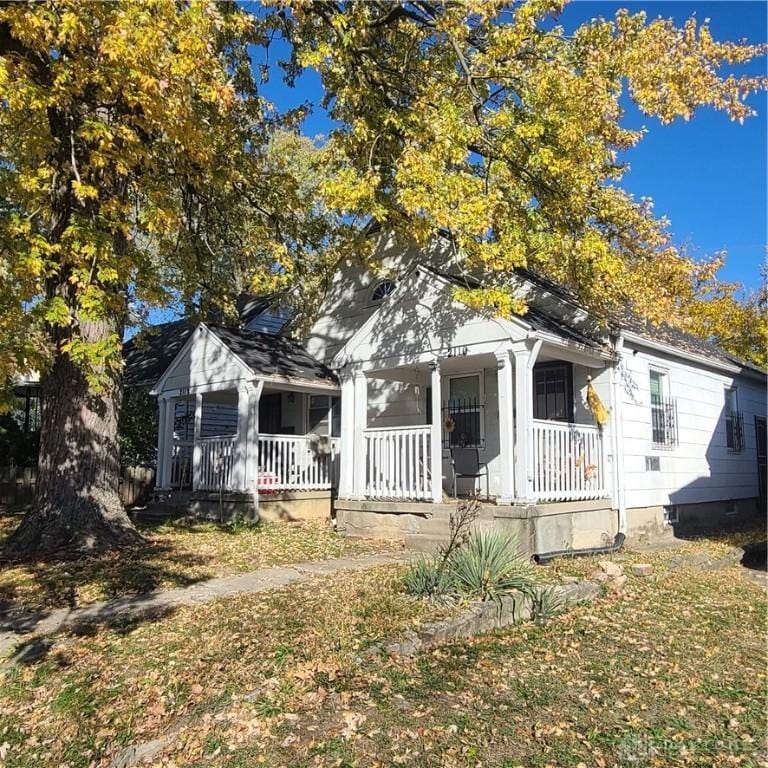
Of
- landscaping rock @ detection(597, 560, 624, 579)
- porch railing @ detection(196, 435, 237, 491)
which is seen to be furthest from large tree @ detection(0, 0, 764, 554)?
landscaping rock @ detection(597, 560, 624, 579)

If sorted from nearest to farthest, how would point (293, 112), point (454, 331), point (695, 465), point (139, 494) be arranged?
point (454, 331) < point (293, 112) < point (695, 465) < point (139, 494)

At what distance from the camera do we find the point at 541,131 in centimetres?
1008

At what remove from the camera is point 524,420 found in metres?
10.0

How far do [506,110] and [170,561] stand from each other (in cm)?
860

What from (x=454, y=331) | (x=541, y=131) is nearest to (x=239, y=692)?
(x=454, y=331)

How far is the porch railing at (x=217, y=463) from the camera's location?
1382 cm

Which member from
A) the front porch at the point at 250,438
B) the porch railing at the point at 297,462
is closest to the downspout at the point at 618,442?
the front porch at the point at 250,438

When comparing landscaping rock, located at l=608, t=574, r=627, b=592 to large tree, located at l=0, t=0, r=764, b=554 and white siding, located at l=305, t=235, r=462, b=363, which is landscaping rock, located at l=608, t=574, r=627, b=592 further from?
white siding, located at l=305, t=235, r=462, b=363

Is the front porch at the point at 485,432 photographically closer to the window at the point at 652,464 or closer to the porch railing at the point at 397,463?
the porch railing at the point at 397,463

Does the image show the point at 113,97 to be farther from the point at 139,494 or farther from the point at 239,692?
the point at 139,494

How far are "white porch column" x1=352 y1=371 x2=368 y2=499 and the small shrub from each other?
5063 millimetres

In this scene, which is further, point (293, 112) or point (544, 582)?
Answer: point (293, 112)

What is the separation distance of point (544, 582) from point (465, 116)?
727 centimetres

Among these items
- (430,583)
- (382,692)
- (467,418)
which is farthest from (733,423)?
(382,692)
